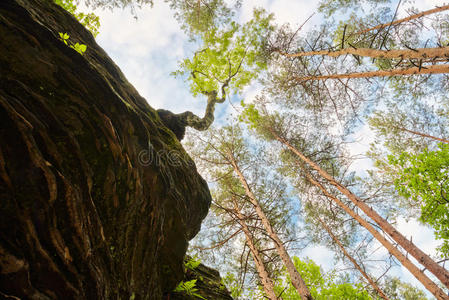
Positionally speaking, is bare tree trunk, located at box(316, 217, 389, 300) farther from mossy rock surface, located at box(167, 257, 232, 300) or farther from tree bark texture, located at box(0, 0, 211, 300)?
tree bark texture, located at box(0, 0, 211, 300)

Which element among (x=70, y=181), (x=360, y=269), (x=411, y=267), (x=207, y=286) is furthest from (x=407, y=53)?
(x=360, y=269)

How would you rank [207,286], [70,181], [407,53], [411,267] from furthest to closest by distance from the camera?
1. [411,267]
2. [407,53]
3. [207,286]
4. [70,181]

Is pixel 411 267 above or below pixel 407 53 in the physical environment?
below

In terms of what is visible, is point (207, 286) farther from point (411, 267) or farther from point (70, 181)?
point (411, 267)

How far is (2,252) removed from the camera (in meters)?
1.26

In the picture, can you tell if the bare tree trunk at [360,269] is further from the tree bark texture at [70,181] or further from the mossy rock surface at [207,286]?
the tree bark texture at [70,181]

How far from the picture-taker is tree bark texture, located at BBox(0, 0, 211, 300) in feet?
4.85

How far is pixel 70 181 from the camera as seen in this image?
192cm

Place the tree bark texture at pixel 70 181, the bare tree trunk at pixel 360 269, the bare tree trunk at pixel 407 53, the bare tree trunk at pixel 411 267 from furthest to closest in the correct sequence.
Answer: the bare tree trunk at pixel 360 269 < the bare tree trunk at pixel 411 267 < the bare tree trunk at pixel 407 53 < the tree bark texture at pixel 70 181

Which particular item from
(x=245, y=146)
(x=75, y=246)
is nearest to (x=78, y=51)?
(x=75, y=246)

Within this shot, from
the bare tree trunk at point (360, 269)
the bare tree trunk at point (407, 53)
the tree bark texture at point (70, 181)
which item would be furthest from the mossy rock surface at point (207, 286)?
the bare tree trunk at point (407, 53)

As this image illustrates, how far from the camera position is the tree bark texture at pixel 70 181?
1.48m

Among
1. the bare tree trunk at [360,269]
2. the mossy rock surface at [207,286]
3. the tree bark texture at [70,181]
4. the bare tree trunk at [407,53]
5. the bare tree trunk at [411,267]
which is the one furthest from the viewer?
the bare tree trunk at [360,269]

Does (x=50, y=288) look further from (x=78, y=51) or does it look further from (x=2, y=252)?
(x=78, y=51)
